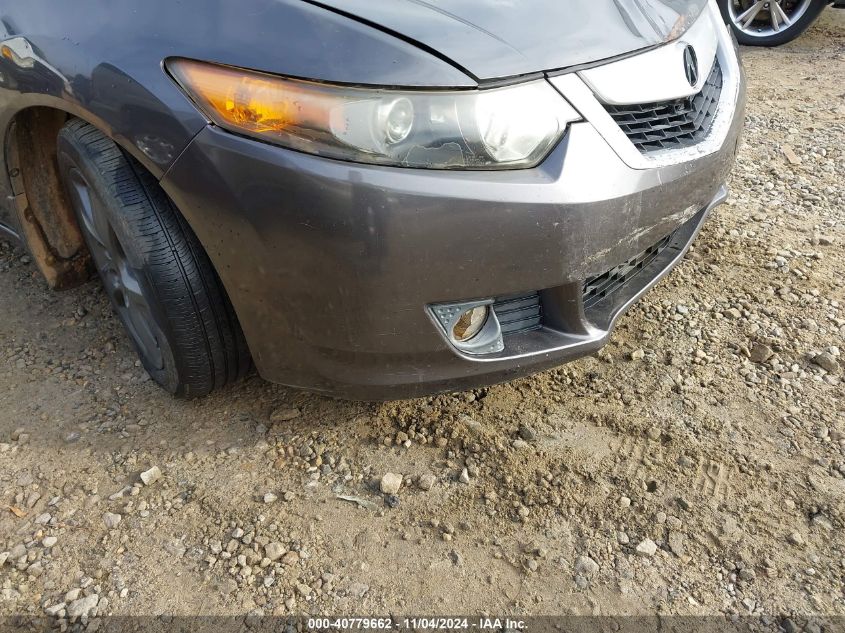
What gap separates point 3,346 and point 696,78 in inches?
98.7

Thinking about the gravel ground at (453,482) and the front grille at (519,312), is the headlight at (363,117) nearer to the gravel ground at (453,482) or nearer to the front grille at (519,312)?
the front grille at (519,312)

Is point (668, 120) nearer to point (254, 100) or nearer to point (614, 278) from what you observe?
point (614, 278)

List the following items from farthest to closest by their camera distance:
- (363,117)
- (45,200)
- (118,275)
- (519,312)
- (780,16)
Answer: (780,16) → (45,200) → (118,275) → (519,312) → (363,117)

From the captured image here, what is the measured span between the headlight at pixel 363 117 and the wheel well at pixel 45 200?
93 cm

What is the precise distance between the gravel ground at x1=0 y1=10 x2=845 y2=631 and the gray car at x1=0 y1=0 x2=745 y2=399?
1.08 feet

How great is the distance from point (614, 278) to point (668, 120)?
1.54ft

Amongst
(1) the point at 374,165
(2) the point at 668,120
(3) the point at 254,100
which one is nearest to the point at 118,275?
(3) the point at 254,100

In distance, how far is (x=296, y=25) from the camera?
1.55m

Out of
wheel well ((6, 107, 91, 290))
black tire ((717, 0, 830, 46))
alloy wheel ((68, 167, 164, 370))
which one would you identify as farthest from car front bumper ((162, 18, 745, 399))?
black tire ((717, 0, 830, 46))

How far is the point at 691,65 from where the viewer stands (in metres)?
2.03

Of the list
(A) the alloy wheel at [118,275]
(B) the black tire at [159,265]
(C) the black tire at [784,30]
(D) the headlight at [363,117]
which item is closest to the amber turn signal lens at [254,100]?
(D) the headlight at [363,117]

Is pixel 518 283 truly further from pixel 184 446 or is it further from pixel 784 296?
pixel 784 296

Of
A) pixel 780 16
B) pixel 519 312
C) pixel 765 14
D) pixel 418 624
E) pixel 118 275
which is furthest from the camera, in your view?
pixel 765 14

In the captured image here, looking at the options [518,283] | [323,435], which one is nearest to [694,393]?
[518,283]
